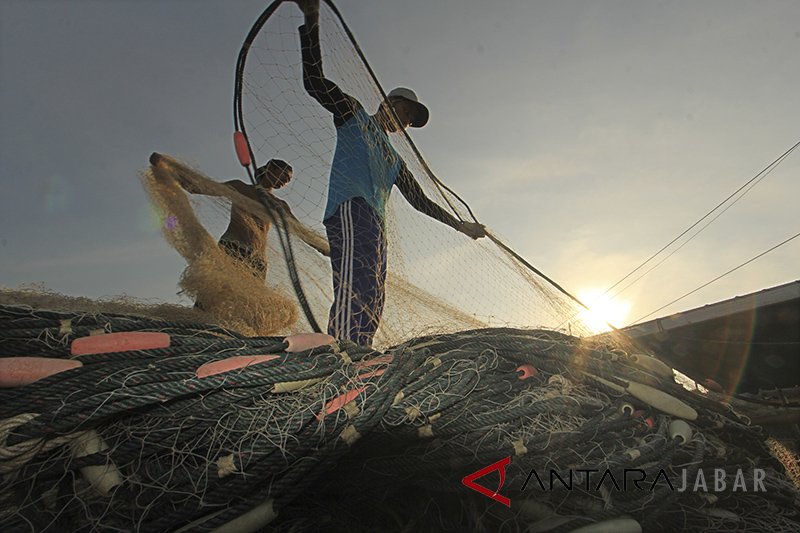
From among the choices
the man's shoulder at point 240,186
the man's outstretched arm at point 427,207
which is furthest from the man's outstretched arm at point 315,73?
the man's shoulder at point 240,186

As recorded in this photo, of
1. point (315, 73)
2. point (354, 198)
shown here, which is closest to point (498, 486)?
point (354, 198)

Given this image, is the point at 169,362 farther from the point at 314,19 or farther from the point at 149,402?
the point at 314,19

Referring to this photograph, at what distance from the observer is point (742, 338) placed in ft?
16.1

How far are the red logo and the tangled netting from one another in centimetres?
2

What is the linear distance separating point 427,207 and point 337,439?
2916mm

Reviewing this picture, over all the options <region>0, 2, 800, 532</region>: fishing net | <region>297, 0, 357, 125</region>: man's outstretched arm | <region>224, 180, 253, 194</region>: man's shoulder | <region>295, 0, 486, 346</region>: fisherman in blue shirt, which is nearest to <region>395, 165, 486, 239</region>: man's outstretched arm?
<region>295, 0, 486, 346</region>: fisherman in blue shirt

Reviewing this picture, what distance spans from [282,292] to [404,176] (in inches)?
51.4

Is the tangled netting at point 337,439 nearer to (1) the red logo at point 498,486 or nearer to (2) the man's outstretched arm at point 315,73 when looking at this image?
(1) the red logo at point 498,486

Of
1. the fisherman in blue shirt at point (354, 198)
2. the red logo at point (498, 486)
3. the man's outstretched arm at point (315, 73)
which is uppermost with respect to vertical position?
the man's outstretched arm at point (315, 73)

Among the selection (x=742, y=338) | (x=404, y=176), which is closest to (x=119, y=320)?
(x=404, y=176)

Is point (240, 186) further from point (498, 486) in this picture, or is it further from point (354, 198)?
point (498, 486)

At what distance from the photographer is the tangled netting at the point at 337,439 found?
102 centimetres

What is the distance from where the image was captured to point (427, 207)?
3.87 meters

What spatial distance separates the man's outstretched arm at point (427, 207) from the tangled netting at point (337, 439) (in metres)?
2.26
